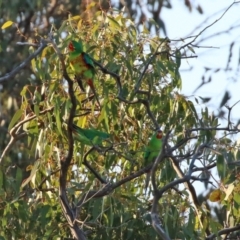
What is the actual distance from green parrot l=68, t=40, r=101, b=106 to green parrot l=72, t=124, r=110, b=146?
185 millimetres

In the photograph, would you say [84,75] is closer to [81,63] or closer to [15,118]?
[81,63]

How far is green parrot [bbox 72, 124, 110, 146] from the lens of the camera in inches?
125

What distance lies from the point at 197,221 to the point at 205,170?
20.1 inches

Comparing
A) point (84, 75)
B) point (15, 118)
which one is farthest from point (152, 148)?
point (15, 118)

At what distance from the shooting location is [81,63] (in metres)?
3.18

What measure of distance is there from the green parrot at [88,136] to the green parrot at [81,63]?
19cm

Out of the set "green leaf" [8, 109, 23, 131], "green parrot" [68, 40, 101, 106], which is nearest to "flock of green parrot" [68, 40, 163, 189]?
"green parrot" [68, 40, 101, 106]

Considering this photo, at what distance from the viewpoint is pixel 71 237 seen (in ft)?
11.7

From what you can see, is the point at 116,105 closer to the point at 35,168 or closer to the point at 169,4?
the point at 35,168

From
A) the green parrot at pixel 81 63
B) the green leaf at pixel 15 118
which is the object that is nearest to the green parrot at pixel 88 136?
the green parrot at pixel 81 63

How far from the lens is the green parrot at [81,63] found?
3.16 metres

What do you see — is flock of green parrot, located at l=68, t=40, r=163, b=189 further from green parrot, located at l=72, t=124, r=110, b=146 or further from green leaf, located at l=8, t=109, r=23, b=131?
green leaf, located at l=8, t=109, r=23, b=131

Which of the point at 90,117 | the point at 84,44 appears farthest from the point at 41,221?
the point at 84,44

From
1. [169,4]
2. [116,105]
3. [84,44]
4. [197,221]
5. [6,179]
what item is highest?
[169,4]
